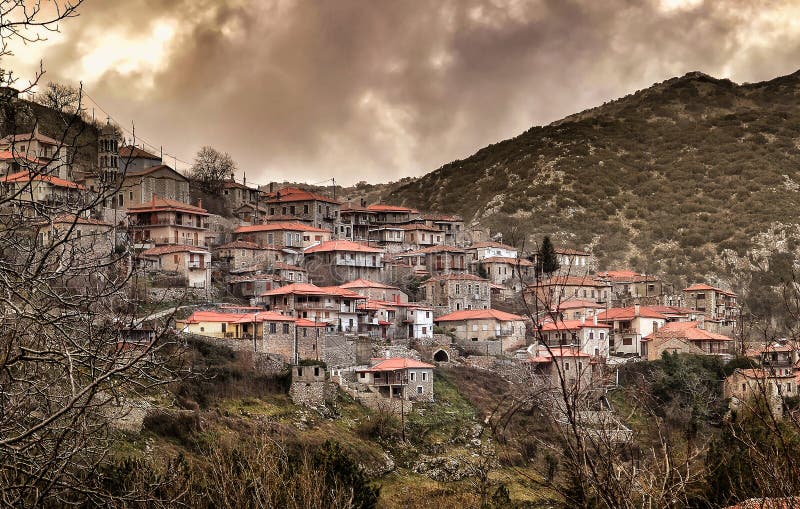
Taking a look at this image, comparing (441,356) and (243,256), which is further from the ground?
(243,256)

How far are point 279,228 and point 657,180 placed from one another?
256ft

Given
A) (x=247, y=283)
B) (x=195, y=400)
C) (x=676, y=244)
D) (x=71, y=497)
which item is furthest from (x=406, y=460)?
(x=676, y=244)

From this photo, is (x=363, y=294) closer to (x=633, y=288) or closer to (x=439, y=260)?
(x=439, y=260)

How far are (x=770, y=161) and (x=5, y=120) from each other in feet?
470

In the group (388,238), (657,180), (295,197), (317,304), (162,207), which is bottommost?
(317,304)

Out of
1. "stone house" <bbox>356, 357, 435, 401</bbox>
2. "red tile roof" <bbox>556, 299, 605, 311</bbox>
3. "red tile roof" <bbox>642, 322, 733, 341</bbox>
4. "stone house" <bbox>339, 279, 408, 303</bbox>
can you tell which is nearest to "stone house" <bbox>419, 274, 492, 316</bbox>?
"stone house" <bbox>339, 279, 408, 303</bbox>

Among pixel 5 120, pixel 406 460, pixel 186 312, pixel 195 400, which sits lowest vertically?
pixel 406 460

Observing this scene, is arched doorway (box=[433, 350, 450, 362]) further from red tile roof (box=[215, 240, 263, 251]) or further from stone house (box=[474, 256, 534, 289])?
stone house (box=[474, 256, 534, 289])

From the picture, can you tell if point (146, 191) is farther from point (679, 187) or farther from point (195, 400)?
point (679, 187)

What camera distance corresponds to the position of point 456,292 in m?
81.0

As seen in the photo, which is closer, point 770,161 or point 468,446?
point 468,446

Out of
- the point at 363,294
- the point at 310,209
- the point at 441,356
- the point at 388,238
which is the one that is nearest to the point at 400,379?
the point at 441,356

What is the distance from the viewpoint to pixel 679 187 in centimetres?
14062

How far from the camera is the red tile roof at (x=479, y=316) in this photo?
7494 centimetres
